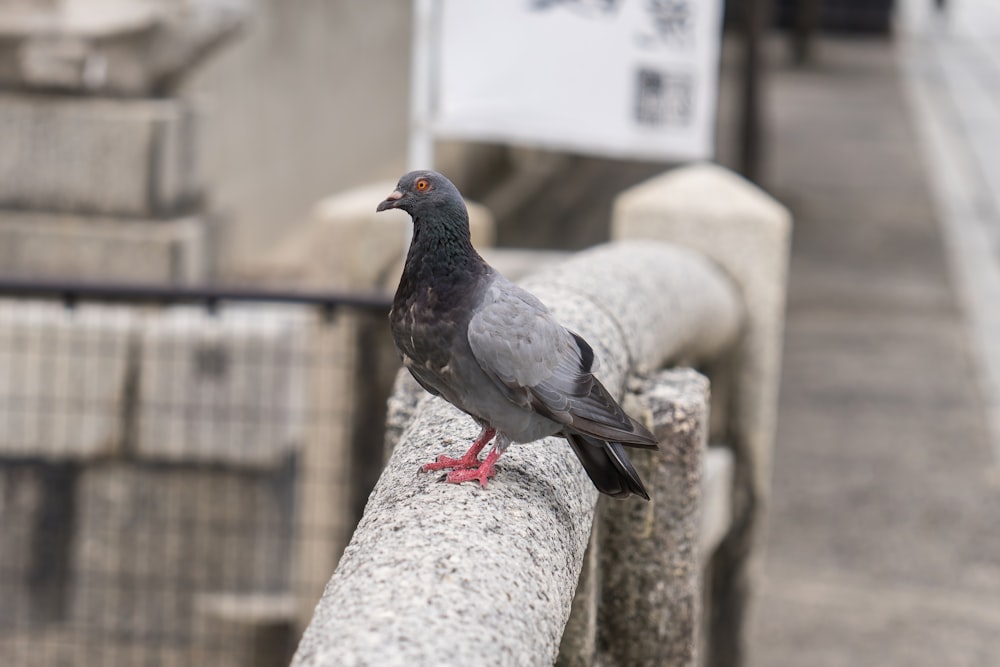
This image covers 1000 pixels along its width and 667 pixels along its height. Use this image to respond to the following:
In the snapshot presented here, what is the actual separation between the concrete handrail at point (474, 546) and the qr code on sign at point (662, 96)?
241 centimetres

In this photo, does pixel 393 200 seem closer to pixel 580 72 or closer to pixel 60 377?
pixel 580 72

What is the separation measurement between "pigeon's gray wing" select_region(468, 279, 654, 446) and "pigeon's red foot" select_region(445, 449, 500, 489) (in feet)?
0.38

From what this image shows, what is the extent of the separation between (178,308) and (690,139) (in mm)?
2224

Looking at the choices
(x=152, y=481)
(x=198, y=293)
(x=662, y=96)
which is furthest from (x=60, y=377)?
(x=662, y=96)

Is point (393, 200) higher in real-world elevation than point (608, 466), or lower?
higher

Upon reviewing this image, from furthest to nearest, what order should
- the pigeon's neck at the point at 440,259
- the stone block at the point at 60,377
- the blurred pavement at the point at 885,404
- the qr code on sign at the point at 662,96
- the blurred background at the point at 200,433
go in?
the blurred pavement at the point at 885,404 → the qr code on sign at the point at 662,96 → the stone block at the point at 60,377 → the blurred background at the point at 200,433 → the pigeon's neck at the point at 440,259

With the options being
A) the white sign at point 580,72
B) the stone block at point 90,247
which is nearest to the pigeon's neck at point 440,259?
the white sign at point 580,72

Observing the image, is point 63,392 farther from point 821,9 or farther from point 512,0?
point 821,9

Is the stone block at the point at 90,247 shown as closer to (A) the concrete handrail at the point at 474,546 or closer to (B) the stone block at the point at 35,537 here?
(B) the stone block at the point at 35,537

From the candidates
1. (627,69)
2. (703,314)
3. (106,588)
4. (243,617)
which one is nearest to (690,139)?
(627,69)

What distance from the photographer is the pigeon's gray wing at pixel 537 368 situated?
2.29 meters

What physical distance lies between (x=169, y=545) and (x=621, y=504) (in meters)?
2.98

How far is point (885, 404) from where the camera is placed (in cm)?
881

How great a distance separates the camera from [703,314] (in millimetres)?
3918
